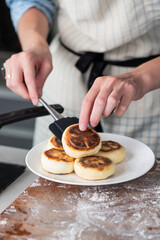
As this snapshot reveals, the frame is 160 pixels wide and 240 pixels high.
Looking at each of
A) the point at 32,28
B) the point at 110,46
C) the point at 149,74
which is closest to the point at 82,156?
the point at 149,74

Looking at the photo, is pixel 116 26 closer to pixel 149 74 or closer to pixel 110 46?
pixel 110 46

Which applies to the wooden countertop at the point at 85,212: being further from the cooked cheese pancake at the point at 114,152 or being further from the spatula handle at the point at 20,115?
the spatula handle at the point at 20,115

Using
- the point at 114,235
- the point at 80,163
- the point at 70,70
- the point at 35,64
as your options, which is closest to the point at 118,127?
the point at 70,70

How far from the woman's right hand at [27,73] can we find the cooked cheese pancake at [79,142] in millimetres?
200

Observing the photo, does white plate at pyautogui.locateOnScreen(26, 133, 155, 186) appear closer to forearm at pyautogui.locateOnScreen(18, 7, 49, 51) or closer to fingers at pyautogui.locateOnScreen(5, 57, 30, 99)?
fingers at pyautogui.locateOnScreen(5, 57, 30, 99)

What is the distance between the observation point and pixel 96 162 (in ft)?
2.47

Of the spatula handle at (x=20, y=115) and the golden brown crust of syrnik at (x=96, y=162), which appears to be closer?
the golden brown crust of syrnik at (x=96, y=162)

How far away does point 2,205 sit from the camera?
0.75 m

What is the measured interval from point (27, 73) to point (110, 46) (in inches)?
13.0

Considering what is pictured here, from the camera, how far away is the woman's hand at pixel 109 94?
30.6 inches

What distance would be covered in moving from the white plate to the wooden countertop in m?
0.03

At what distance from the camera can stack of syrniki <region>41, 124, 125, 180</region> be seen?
2.38 feet

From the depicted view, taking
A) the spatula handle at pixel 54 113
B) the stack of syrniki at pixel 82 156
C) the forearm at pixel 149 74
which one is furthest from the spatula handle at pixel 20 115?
the forearm at pixel 149 74

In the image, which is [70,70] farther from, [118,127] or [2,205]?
[2,205]
